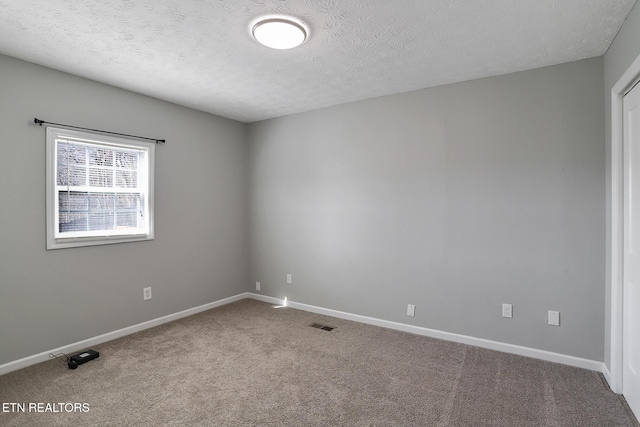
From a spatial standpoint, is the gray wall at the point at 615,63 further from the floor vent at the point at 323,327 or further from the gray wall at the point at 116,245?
the gray wall at the point at 116,245

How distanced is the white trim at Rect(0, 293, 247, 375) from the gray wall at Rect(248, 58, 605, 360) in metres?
0.97

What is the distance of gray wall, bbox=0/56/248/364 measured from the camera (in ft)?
8.97

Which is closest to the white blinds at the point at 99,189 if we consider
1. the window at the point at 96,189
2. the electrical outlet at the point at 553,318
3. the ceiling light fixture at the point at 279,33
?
the window at the point at 96,189

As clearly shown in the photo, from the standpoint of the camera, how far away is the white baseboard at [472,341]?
9.01 feet

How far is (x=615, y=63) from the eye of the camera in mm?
2381

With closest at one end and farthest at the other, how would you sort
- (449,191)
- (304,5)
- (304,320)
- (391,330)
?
(304,5) < (449,191) < (391,330) < (304,320)

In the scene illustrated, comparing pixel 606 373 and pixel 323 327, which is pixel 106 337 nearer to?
pixel 323 327

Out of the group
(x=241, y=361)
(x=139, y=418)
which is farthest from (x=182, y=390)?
(x=241, y=361)

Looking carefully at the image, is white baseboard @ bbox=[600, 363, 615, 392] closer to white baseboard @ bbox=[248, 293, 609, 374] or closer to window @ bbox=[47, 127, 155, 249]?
white baseboard @ bbox=[248, 293, 609, 374]

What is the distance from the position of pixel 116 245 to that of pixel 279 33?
2.62 metres

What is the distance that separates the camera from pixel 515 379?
101 inches

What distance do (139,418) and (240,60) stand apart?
8.71 ft

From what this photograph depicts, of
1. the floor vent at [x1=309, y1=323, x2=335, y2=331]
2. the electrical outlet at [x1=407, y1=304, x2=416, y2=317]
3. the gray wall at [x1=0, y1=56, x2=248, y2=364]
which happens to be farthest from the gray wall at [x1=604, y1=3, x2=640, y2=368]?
the gray wall at [x1=0, y1=56, x2=248, y2=364]

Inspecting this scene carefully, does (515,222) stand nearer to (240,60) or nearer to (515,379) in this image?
(515,379)
